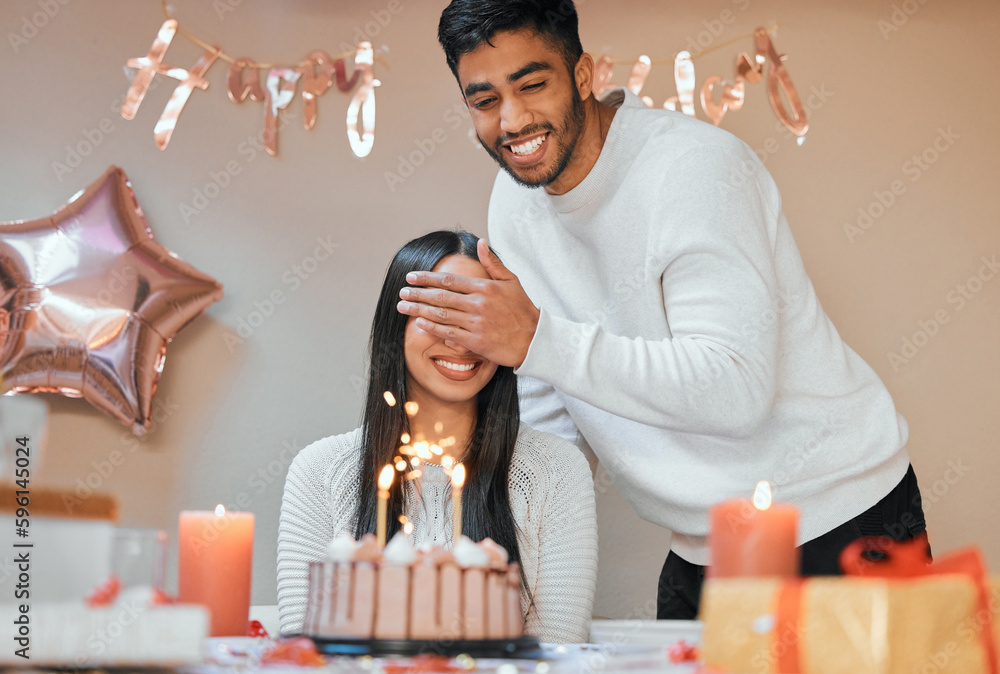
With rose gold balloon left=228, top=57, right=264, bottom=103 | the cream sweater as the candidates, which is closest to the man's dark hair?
the cream sweater

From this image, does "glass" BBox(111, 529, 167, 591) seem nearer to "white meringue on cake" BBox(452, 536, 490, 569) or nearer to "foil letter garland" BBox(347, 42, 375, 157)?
"white meringue on cake" BBox(452, 536, 490, 569)

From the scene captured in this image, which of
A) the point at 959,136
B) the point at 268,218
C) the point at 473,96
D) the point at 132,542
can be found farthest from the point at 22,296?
the point at 959,136

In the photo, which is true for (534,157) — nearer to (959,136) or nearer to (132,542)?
(132,542)

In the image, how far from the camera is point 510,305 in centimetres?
132

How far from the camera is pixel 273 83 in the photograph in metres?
2.35

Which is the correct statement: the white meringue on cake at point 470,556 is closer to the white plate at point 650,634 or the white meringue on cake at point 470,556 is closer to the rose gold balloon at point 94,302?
the white plate at point 650,634

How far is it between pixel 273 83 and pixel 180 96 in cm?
22

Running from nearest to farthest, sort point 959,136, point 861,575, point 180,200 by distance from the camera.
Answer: point 861,575 < point 180,200 < point 959,136

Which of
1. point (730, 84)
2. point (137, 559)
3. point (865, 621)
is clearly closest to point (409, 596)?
point (137, 559)

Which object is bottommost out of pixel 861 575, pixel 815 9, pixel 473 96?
pixel 861 575

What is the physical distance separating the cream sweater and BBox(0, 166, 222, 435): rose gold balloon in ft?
2.97

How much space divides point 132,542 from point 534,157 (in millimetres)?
1048

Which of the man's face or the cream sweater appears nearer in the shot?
the cream sweater

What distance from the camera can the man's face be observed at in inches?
63.5
